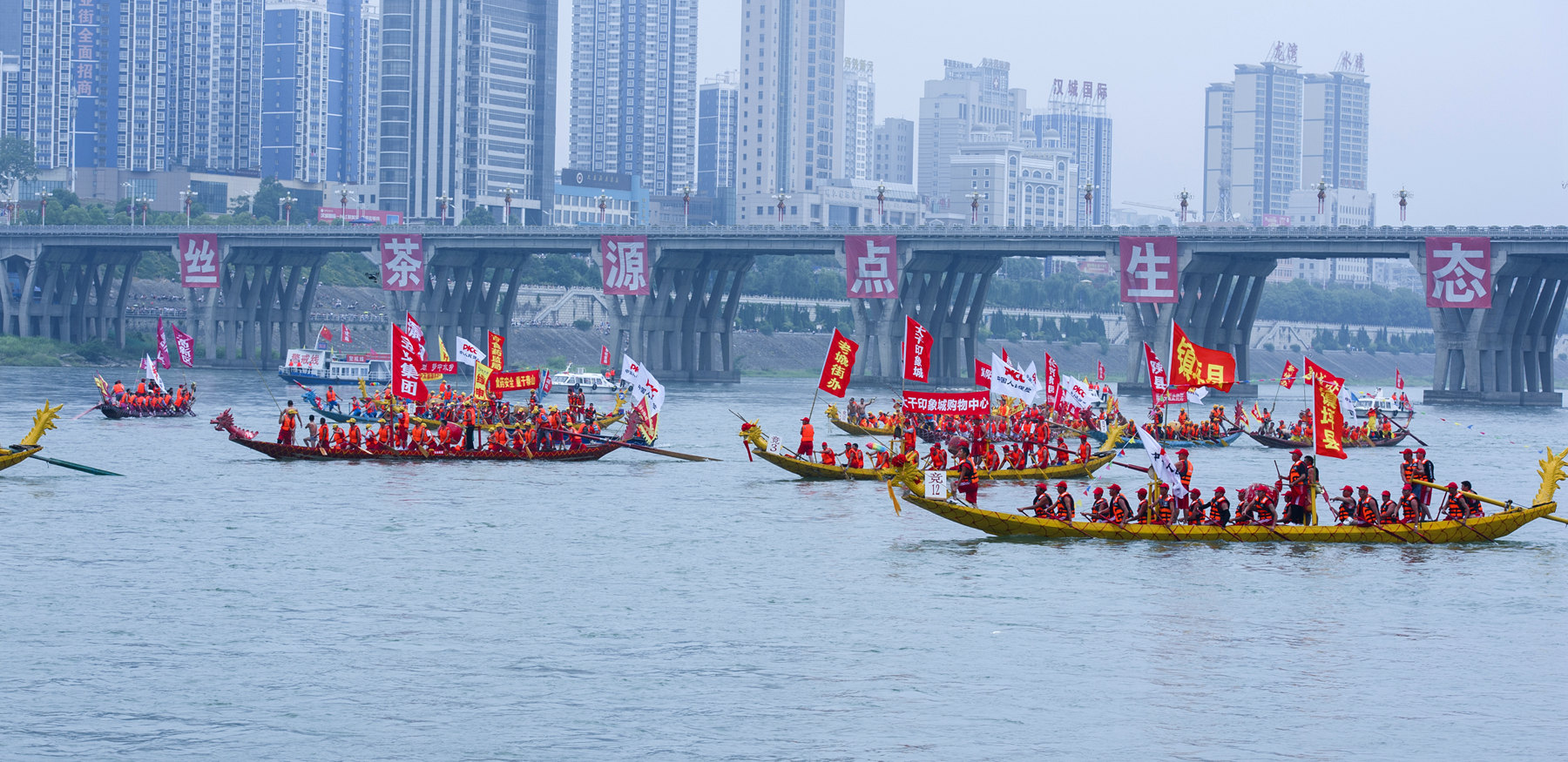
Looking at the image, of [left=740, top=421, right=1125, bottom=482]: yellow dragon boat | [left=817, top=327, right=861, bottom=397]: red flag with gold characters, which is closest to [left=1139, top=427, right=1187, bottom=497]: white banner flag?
[left=740, top=421, right=1125, bottom=482]: yellow dragon boat

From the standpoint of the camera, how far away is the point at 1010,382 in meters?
66.2

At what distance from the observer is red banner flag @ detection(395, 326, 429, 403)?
6700cm

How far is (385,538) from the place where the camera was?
157 ft

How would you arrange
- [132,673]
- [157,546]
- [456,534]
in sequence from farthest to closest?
[456,534], [157,546], [132,673]

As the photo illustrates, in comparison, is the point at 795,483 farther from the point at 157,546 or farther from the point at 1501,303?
the point at 1501,303

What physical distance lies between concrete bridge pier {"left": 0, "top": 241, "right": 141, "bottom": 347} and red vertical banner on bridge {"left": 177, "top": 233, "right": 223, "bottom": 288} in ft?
30.4

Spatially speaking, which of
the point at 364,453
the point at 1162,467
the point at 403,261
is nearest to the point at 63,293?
the point at 403,261

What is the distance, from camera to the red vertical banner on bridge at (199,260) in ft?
508

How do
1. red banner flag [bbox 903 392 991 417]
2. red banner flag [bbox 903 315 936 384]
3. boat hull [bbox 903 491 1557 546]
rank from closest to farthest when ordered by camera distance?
boat hull [bbox 903 491 1557 546] < red banner flag [bbox 903 315 936 384] < red banner flag [bbox 903 392 991 417]

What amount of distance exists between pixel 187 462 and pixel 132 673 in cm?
3900

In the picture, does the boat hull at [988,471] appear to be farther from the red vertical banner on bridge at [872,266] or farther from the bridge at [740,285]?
the red vertical banner on bridge at [872,266]

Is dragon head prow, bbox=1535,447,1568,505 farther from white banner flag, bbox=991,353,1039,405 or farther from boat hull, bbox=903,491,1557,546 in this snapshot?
white banner flag, bbox=991,353,1039,405

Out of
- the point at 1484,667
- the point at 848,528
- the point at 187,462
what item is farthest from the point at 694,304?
the point at 1484,667

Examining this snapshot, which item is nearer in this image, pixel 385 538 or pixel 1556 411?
pixel 385 538
